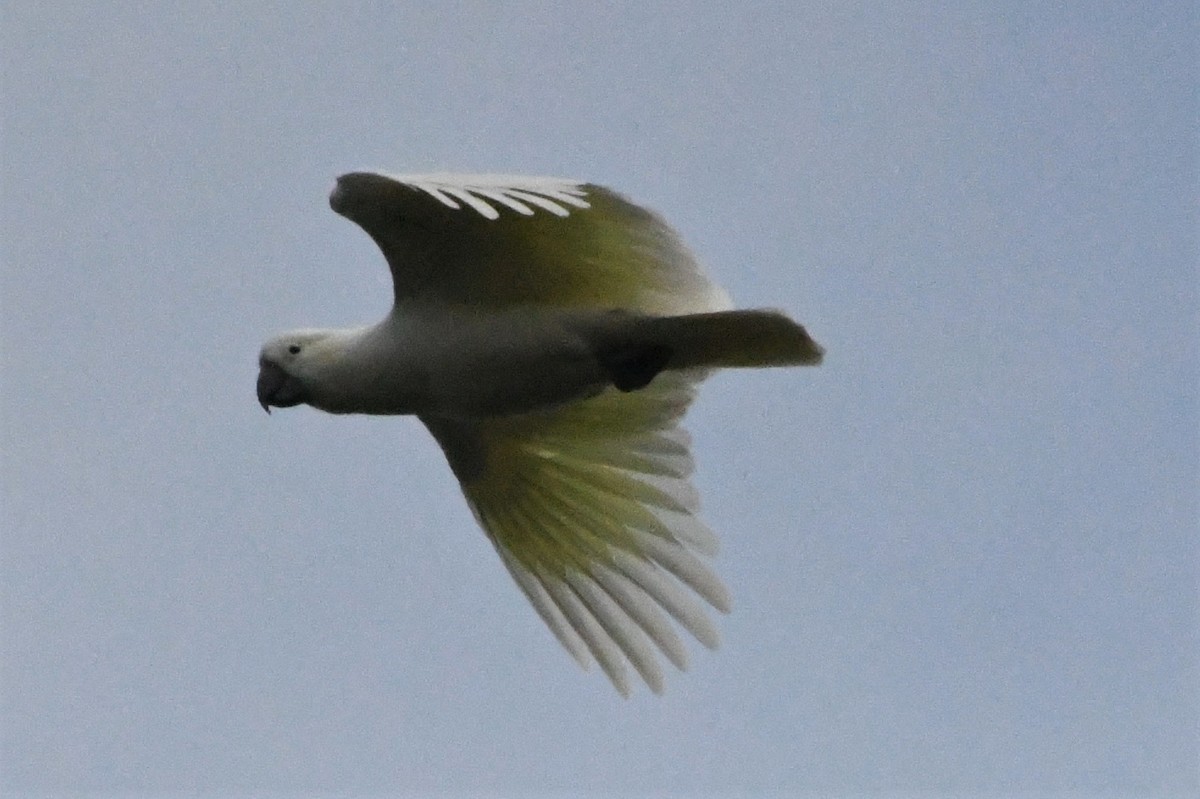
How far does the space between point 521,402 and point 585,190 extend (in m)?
0.95

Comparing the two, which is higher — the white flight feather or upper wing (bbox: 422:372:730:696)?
the white flight feather

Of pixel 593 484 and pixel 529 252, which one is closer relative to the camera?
pixel 529 252

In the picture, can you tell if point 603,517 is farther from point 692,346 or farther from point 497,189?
point 497,189

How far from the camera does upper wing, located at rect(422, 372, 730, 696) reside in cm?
679

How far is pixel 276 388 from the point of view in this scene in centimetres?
649

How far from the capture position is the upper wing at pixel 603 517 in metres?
6.79

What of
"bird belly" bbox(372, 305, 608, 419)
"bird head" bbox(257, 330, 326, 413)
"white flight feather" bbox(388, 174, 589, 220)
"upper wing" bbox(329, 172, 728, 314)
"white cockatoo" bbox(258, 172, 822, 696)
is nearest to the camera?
"white flight feather" bbox(388, 174, 589, 220)

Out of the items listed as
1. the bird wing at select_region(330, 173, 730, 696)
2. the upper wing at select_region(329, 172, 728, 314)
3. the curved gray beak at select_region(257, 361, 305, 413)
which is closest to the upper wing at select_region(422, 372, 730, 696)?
the bird wing at select_region(330, 173, 730, 696)

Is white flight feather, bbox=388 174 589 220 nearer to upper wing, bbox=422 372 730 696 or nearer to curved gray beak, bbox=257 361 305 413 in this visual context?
→ curved gray beak, bbox=257 361 305 413

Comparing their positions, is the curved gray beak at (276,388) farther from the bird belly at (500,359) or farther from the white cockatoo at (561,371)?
the bird belly at (500,359)

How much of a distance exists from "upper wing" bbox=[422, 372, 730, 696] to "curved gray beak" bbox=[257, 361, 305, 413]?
52cm

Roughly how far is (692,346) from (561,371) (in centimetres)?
42

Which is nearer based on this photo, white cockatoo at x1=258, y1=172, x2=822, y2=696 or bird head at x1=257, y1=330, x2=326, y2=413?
white cockatoo at x1=258, y1=172, x2=822, y2=696

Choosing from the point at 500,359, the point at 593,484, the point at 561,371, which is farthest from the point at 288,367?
the point at 593,484
